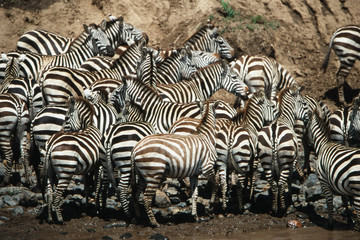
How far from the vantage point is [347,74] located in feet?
58.8

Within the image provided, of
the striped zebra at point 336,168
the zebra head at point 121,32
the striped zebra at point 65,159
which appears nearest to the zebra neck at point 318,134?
the striped zebra at point 336,168

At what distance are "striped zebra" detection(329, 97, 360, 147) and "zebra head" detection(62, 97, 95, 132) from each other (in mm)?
5775

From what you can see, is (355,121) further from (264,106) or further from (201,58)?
(201,58)

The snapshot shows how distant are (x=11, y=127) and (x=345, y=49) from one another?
31.8 feet

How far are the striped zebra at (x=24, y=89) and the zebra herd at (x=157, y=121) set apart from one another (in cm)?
3

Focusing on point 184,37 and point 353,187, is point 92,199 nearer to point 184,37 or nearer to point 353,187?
point 353,187

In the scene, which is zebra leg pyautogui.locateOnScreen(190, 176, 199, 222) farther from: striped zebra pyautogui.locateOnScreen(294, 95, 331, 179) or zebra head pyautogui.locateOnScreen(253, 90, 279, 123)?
striped zebra pyautogui.locateOnScreen(294, 95, 331, 179)

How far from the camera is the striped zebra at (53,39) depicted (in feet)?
59.2

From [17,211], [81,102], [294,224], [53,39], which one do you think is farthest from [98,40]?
[294,224]

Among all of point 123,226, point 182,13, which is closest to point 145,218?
point 123,226

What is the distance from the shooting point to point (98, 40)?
57.5 feet

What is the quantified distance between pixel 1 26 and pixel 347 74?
11.0 metres

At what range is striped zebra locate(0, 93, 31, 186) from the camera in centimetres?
1377

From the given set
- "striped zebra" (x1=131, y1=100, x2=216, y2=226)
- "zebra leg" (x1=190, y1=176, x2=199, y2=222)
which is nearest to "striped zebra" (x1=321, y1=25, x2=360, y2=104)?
"striped zebra" (x1=131, y1=100, x2=216, y2=226)
